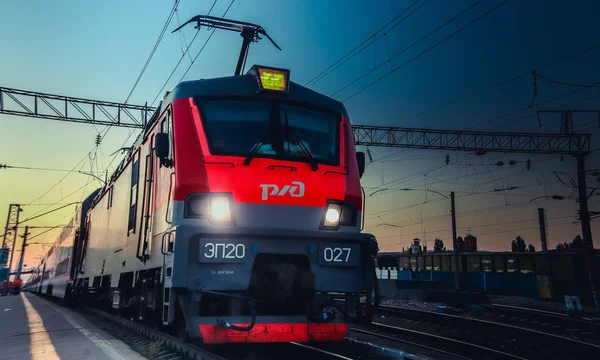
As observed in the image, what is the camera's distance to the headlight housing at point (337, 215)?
5.22 meters

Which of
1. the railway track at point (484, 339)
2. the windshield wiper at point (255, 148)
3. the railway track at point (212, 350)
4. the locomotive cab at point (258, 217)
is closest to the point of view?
the locomotive cab at point (258, 217)

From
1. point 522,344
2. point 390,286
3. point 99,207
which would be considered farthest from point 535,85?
point 99,207

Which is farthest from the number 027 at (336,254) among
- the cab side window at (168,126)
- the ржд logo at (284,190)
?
the cab side window at (168,126)

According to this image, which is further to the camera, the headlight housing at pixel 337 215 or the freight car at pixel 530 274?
the freight car at pixel 530 274

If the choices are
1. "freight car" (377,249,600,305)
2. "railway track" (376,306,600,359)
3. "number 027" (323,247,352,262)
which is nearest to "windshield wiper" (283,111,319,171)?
"number 027" (323,247,352,262)

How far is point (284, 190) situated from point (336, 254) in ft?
3.02

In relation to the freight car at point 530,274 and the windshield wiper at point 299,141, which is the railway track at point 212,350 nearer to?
the windshield wiper at point 299,141

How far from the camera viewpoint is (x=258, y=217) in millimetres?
4887

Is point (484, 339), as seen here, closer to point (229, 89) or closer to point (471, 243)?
point (229, 89)

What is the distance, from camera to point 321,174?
5.32 metres

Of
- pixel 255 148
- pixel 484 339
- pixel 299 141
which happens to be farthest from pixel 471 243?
pixel 255 148

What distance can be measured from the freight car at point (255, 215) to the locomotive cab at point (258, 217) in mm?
12

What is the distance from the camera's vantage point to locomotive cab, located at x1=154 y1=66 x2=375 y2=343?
4547 millimetres

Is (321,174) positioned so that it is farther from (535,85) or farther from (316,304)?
(535,85)
